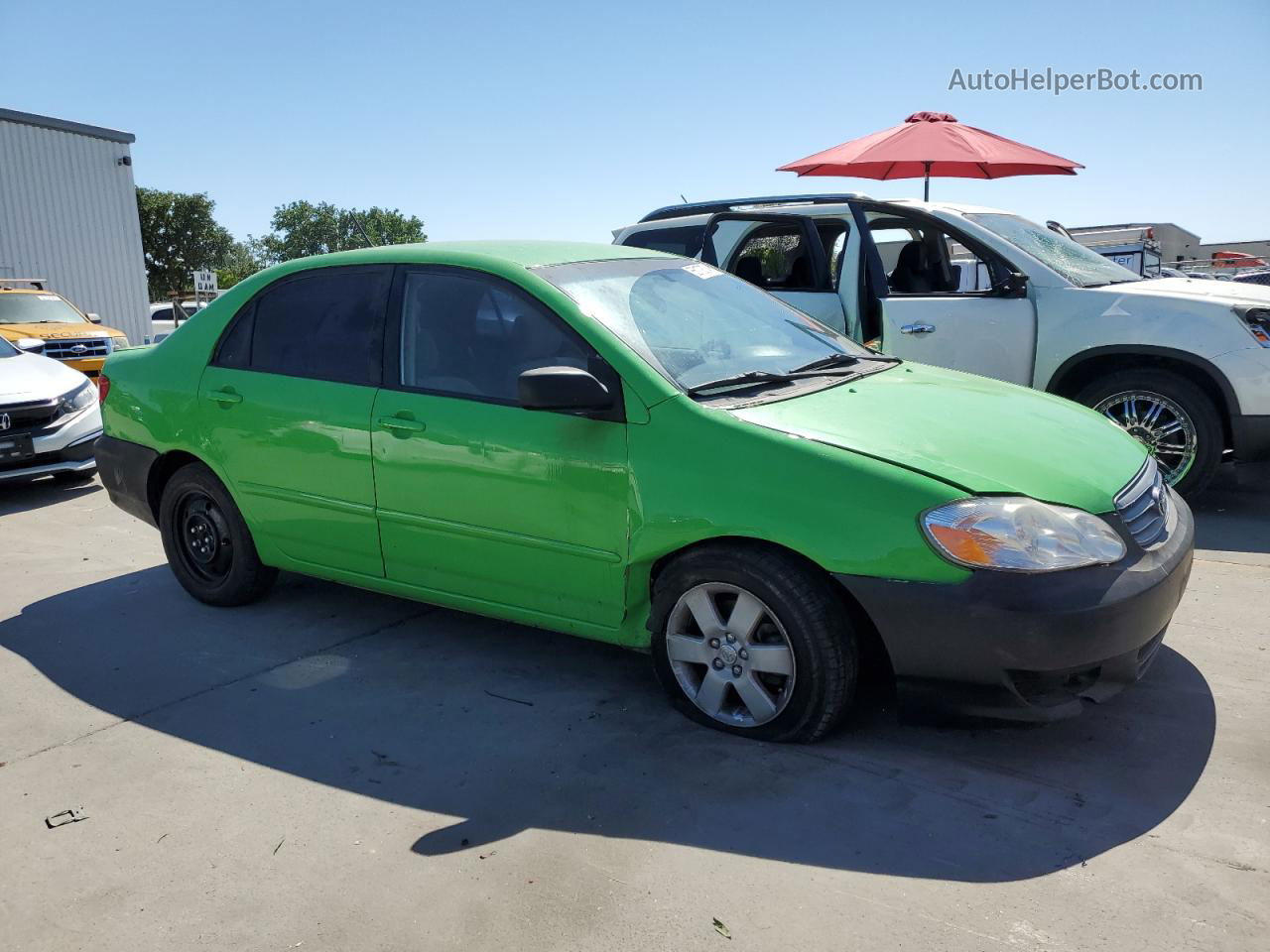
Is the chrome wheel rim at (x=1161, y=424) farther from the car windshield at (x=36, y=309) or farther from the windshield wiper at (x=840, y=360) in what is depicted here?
the car windshield at (x=36, y=309)

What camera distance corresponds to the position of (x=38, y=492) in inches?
323

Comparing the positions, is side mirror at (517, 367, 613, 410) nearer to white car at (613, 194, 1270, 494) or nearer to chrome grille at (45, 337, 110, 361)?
white car at (613, 194, 1270, 494)

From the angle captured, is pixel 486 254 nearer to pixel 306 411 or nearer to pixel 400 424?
pixel 400 424

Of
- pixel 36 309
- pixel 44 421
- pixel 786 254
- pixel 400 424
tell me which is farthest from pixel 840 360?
pixel 36 309

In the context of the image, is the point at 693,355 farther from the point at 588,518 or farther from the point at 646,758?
the point at 646,758

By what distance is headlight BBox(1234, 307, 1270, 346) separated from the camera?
5.86 meters

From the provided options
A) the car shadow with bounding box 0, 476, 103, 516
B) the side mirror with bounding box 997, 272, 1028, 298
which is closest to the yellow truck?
the car shadow with bounding box 0, 476, 103, 516

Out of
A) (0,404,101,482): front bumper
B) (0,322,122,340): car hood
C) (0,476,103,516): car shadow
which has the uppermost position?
(0,322,122,340): car hood

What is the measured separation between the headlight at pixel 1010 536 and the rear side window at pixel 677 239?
4.89m

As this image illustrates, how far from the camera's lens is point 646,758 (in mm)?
3305

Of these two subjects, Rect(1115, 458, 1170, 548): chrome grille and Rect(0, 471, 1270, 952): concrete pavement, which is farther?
Rect(1115, 458, 1170, 548): chrome grille

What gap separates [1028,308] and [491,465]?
411 cm

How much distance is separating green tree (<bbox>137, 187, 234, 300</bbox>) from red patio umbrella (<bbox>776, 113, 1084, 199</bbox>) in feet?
148

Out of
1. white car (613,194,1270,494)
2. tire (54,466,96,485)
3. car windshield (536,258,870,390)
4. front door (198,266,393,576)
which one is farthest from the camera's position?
tire (54,466,96,485)
